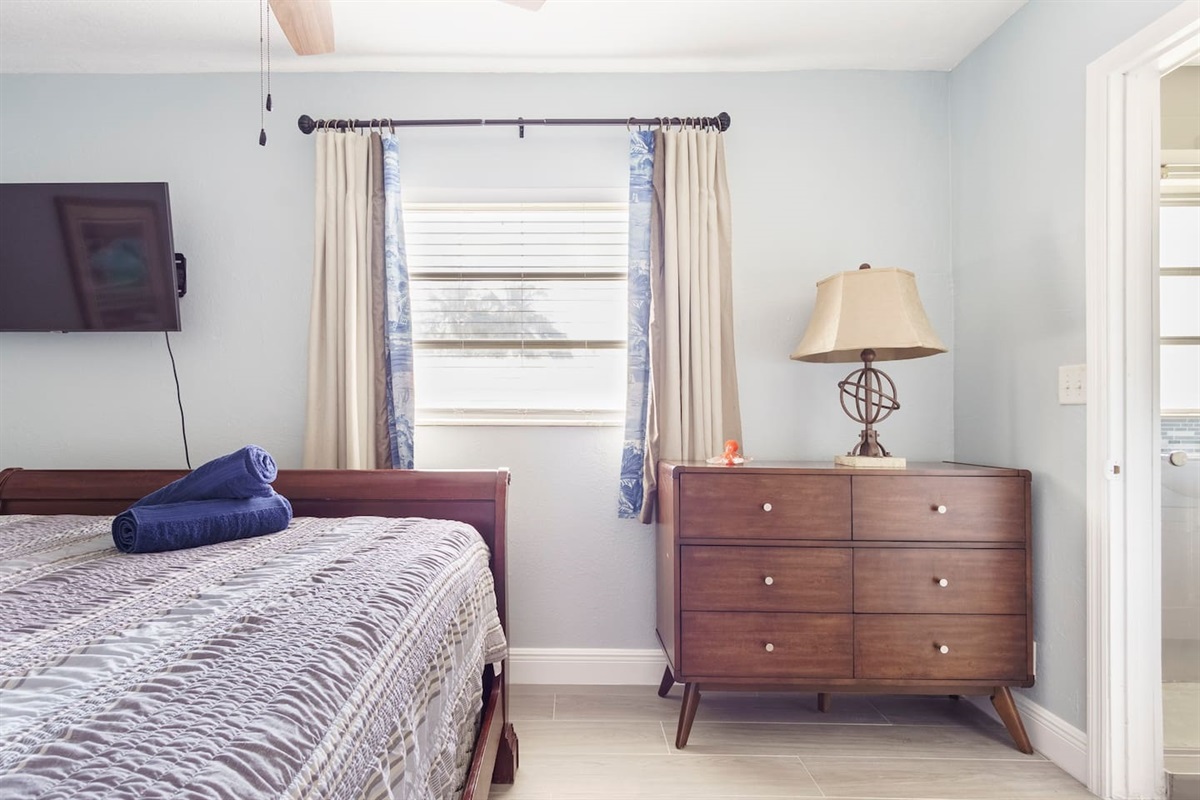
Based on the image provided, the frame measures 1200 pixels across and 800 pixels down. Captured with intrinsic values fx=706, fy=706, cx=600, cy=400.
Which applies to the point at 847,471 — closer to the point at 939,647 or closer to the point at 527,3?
the point at 939,647

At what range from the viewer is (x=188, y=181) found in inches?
113

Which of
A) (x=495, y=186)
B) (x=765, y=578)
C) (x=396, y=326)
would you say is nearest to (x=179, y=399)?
(x=396, y=326)

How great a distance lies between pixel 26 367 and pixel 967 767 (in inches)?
147

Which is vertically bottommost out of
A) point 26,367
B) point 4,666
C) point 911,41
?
point 4,666

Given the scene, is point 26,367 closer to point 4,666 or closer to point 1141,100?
point 4,666

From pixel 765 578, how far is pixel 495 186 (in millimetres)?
1834

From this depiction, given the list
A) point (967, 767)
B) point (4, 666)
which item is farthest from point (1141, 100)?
point (4, 666)

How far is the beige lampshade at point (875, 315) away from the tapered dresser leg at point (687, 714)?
1.20m

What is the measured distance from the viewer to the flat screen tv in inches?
103

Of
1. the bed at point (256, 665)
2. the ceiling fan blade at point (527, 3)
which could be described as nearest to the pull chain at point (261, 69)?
the ceiling fan blade at point (527, 3)

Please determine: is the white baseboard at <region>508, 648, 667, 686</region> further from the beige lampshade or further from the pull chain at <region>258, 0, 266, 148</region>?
the pull chain at <region>258, 0, 266, 148</region>

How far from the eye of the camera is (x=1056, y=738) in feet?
7.13

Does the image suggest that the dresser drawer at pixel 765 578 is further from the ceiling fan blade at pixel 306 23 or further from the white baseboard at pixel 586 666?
the ceiling fan blade at pixel 306 23

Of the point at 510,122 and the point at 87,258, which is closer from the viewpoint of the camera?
the point at 87,258
